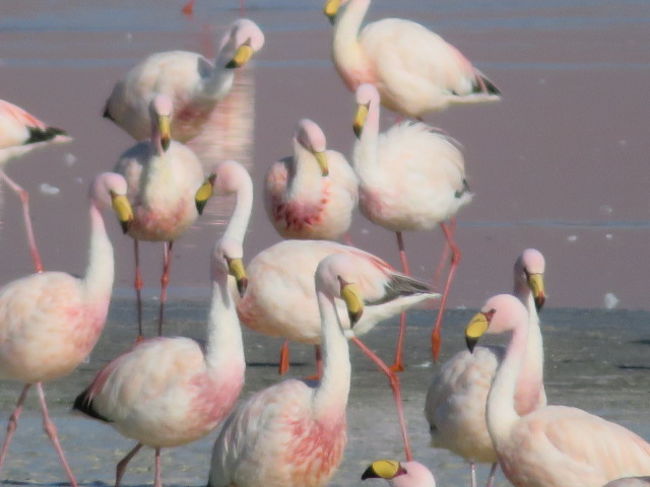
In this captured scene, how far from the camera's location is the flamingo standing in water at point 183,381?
20.7 ft

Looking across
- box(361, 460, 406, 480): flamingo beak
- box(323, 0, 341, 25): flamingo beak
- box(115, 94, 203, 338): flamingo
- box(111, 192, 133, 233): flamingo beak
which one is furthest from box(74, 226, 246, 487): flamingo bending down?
box(323, 0, 341, 25): flamingo beak

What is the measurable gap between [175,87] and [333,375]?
4.81 meters

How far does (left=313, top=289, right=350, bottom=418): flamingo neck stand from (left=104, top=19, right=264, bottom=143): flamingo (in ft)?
14.5

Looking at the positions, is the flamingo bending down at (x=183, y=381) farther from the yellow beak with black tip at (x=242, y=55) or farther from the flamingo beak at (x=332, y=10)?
the flamingo beak at (x=332, y=10)

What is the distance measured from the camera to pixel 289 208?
8969mm

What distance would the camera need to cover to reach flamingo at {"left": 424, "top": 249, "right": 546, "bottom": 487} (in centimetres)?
657

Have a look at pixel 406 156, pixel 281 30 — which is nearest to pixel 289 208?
pixel 406 156

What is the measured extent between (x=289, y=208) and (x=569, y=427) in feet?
10.9

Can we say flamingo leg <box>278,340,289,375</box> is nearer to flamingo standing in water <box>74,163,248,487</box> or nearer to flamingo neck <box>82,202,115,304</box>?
flamingo neck <box>82,202,115,304</box>

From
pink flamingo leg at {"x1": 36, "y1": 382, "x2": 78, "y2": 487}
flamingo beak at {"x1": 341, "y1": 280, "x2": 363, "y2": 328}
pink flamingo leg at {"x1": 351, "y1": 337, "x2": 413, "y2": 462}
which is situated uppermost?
flamingo beak at {"x1": 341, "y1": 280, "x2": 363, "y2": 328}

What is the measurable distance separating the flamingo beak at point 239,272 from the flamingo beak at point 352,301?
1.17ft

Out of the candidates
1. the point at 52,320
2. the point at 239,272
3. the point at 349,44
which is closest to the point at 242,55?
the point at 349,44

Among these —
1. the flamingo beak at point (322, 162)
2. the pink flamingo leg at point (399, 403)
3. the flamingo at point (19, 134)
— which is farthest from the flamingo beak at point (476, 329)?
the flamingo at point (19, 134)

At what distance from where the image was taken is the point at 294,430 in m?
6.03
